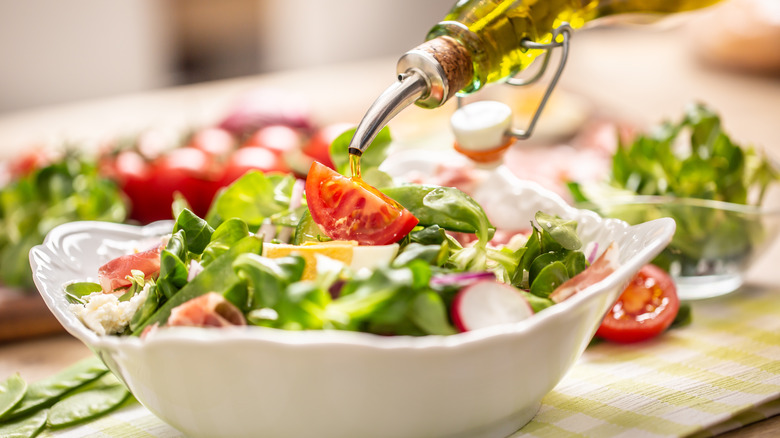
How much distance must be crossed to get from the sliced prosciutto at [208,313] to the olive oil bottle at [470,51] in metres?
0.29

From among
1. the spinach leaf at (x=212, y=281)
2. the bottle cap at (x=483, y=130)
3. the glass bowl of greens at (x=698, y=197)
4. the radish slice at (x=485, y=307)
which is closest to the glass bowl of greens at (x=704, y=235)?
the glass bowl of greens at (x=698, y=197)

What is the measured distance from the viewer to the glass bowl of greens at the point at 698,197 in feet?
4.16

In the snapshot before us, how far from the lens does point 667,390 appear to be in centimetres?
98

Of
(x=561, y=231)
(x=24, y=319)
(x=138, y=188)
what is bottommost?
(x=24, y=319)

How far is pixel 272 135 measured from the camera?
6.63 ft

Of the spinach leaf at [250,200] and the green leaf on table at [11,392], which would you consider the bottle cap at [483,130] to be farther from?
the green leaf on table at [11,392]

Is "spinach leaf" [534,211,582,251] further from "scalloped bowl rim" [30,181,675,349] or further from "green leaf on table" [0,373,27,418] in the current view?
"green leaf on table" [0,373,27,418]

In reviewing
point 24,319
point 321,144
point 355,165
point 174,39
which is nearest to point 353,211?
point 355,165

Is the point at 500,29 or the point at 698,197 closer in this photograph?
the point at 500,29

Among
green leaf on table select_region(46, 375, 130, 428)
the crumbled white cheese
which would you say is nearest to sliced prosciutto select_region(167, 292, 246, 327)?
the crumbled white cheese

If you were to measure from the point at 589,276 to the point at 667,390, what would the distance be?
25cm

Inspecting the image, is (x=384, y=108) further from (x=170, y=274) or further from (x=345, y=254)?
(x=170, y=274)

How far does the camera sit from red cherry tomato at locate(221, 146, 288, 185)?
5.74 feet

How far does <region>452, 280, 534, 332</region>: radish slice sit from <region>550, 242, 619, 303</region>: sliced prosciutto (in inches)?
3.5
